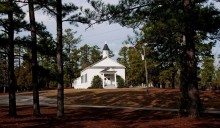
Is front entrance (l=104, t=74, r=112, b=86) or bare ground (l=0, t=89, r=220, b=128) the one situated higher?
front entrance (l=104, t=74, r=112, b=86)

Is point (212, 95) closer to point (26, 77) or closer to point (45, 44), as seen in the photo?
point (45, 44)

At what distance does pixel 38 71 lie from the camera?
19.0 m

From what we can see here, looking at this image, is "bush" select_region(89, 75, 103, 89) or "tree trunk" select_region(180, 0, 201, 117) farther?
"bush" select_region(89, 75, 103, 89)

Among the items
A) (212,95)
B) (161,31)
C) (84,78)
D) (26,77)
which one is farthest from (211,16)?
(26,77)

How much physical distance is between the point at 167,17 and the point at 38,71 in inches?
319

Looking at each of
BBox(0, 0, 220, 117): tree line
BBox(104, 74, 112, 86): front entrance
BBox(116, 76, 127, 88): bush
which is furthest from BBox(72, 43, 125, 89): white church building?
BBox(0, 0, 220, 117): tree line

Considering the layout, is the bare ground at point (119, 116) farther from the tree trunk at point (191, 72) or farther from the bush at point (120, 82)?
the bush at point (120, 82)

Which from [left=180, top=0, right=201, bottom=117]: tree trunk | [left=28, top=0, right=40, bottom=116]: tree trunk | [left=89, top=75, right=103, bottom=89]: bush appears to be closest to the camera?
[left=180, top=0, right=201, bottom=117]: tree trunk

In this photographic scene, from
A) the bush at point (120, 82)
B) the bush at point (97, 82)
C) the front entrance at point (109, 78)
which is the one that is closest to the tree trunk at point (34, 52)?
the front entrance at point (109, 78)

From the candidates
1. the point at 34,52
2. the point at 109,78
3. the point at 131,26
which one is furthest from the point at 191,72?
the point at 109,78

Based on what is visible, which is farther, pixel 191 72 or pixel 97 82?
pixel 97 82

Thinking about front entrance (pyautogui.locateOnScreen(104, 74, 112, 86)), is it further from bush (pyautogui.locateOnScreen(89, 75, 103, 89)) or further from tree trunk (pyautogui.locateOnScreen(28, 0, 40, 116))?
tree trunk (pyautogui.locateOnScreen(28, 0, 40, 116))

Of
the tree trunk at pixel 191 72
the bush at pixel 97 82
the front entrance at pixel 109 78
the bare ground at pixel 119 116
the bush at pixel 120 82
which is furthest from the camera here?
the bush at pixel 120 82

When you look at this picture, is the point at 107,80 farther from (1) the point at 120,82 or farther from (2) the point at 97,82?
(1) the point at 120,82
